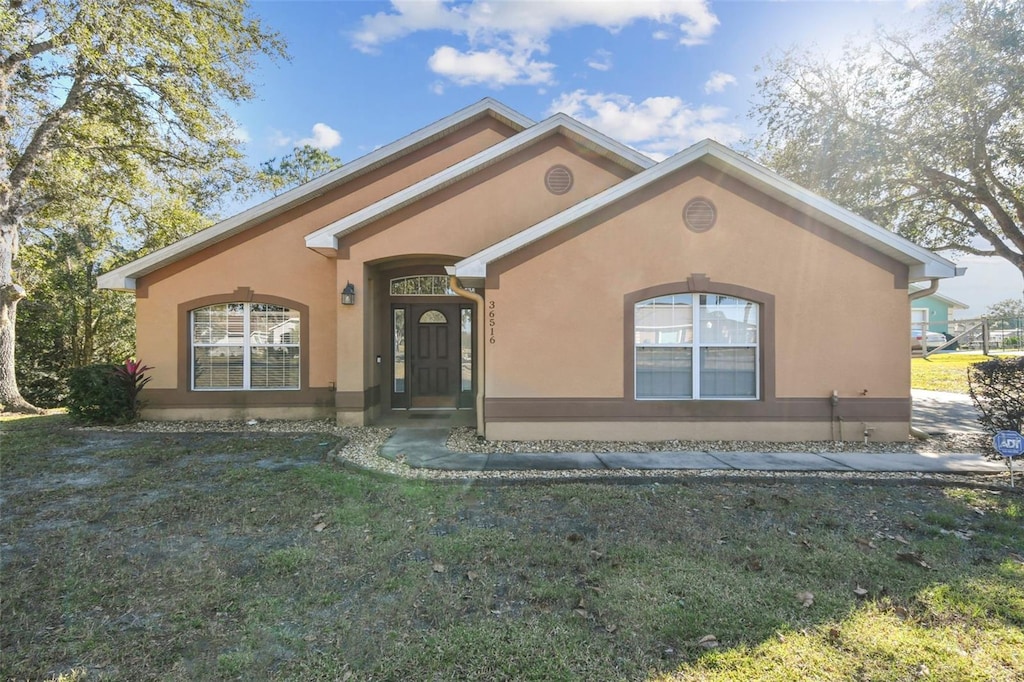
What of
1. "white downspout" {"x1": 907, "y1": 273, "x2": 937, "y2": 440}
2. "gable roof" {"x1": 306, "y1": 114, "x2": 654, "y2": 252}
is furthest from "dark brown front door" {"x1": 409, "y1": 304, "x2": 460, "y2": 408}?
"white downspout" {"x1": 907, "y1": 273, "x2": 937, "y2": 440}

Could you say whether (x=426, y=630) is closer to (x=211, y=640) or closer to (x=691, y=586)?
(x=211, y=640)

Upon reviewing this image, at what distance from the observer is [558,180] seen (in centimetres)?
997

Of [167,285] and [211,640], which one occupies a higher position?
[167,285]

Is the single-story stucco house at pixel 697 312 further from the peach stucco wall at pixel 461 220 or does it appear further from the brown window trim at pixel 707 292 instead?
the peach stucco wall at pixel 461 220

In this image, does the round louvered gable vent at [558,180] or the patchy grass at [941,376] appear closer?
the round louvered gable vent at [558,180]


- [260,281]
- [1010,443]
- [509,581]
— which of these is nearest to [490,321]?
[509,581]

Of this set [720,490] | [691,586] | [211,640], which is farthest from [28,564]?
[720,490]

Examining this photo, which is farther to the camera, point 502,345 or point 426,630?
point 502,345

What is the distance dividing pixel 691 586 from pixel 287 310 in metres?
9.43

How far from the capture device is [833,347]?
7.95 m

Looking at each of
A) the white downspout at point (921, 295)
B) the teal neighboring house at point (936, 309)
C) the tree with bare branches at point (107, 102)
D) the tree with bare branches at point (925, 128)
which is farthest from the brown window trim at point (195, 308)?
the teal neighboring house at point (936, 309)

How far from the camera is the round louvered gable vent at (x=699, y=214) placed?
7.88 metres

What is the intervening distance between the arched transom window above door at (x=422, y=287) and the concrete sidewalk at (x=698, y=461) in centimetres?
422

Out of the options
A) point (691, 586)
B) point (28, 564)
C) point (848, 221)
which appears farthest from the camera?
point (848, 221)
